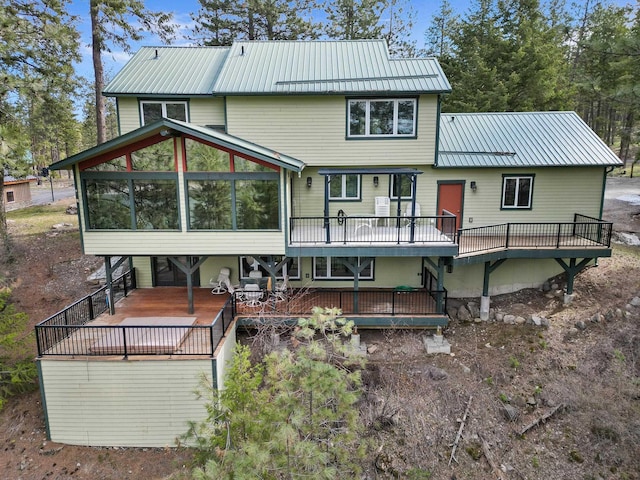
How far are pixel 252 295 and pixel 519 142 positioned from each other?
11215 millimetres

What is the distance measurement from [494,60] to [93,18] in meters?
21.5

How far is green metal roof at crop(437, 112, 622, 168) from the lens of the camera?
13609 mm

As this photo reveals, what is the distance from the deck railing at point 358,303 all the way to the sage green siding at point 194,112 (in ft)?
21.2

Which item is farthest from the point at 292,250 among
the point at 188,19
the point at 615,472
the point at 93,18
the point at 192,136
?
the point at 188,19

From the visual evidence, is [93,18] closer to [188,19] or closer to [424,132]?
[188,19]

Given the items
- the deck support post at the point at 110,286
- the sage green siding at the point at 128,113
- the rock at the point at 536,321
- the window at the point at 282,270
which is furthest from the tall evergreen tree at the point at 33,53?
the rock at the point at 536,321

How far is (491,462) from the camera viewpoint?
351 inches

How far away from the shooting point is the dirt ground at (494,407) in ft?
29.2

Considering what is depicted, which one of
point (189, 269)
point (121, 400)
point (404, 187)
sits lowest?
point (121, 400)

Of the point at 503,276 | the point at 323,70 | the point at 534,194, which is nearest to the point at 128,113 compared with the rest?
the point at 323,70

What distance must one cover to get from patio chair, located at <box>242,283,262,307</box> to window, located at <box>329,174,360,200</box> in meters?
4.13

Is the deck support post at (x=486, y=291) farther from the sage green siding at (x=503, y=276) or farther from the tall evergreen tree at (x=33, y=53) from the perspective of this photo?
the tall evergreen tree at (x=33, y=53)

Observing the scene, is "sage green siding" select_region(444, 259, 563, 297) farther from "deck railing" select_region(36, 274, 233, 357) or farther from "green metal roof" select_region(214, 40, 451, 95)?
"deck railing" select_region(36, 274, 233, 357)

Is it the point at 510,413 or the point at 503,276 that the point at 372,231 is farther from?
the point at 510,413
